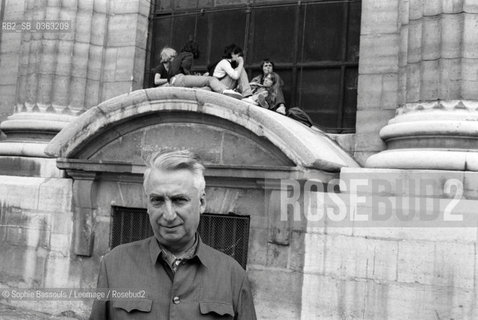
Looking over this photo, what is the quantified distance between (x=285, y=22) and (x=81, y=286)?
5.15 meters

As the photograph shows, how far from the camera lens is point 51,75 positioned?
10.4 m

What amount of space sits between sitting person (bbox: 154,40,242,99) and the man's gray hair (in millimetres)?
5586

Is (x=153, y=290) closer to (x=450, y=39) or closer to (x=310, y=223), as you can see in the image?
(x=310, y=223)

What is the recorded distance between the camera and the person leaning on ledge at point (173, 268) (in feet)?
9.70

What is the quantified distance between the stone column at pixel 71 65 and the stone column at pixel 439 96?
198 inches

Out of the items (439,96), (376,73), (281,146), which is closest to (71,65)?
(281,146)

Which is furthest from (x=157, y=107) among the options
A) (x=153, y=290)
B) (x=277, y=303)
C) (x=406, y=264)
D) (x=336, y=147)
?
(x=153, y=290)

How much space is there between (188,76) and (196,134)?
4.12ft

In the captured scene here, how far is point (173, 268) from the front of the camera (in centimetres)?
308

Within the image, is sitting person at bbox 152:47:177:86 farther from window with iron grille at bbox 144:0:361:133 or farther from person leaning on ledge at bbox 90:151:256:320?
person leaning on ledge at bbox 90:151:256:320
